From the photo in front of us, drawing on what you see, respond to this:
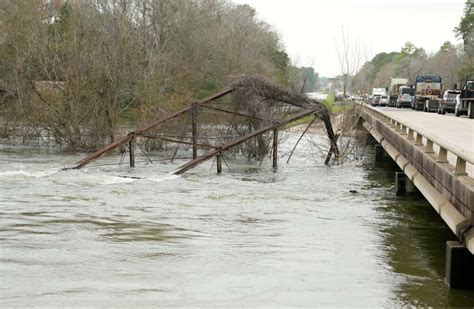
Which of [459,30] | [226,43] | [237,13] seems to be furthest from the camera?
[459,30]

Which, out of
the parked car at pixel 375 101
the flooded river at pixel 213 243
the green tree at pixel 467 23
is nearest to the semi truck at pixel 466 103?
the flooded river at pixel 213 243

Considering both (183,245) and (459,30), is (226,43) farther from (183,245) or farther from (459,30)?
(459,30)

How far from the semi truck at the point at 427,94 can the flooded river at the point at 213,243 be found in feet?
98.6

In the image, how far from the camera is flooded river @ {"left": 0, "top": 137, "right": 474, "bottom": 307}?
1027cm

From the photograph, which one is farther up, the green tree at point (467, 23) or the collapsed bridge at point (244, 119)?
the green tree at point (467, 23)

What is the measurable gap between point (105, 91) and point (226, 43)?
31.1 meters

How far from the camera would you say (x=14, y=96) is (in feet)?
123

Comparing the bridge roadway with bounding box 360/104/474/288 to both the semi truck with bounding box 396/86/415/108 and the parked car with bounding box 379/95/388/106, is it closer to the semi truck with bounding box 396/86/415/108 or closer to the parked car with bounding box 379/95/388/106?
the semi truck with bounding box 396/86/415/108

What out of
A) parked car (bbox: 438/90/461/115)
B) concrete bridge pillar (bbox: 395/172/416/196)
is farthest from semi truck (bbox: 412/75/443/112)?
concrete bridge pillar (bbox: 395/172/416/196)

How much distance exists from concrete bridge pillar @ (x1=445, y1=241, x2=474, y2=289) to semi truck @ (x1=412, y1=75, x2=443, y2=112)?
1700 inches

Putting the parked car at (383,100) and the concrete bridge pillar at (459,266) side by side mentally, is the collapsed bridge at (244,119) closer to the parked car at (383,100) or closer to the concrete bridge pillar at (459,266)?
the concrete bridge pillar at (459,266)

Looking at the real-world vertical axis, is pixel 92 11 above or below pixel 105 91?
above

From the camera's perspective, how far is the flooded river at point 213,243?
1027 cm

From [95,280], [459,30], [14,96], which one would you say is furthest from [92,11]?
[459,30]
